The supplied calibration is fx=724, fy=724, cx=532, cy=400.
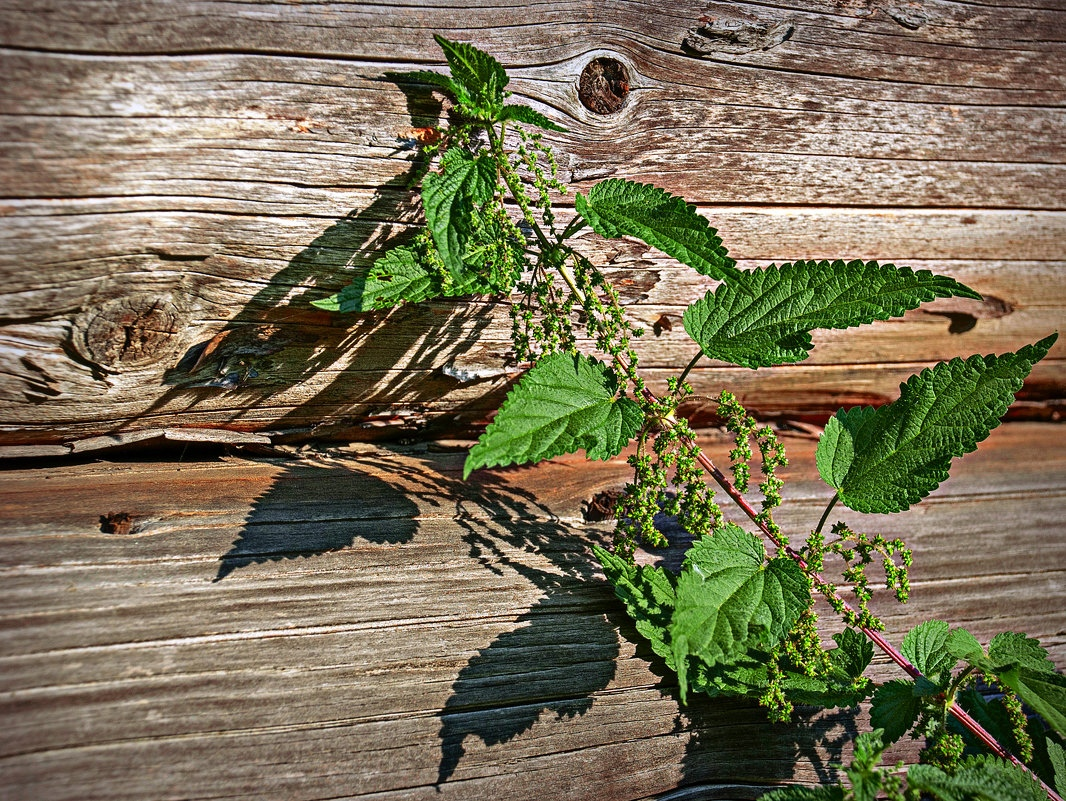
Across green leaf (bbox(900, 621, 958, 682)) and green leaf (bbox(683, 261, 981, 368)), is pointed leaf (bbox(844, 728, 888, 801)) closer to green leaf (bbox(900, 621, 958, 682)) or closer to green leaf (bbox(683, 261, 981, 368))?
green leaf (bbox(900, 621, 958, 682))

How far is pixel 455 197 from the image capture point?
1679mm

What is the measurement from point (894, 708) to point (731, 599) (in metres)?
0.54

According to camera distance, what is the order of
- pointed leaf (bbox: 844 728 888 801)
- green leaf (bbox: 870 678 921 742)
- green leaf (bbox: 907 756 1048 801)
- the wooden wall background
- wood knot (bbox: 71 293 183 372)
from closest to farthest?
pointed leaf (bbox: 844 728 888 801) < green leaf (bbox: 907 756 1048 801) < the wooden wall background < green leaf (bbox: 870 678 921 742) < wood knot (bbox: 71 293 183 372)

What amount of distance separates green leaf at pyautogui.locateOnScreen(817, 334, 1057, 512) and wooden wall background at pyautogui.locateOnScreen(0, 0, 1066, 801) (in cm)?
58

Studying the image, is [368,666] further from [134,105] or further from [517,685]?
[134,105]

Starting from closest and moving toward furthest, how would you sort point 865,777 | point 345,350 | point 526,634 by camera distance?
1. point 865,777
2. point 526,634
3. point 345,350

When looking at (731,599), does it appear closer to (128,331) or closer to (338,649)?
(338,649)

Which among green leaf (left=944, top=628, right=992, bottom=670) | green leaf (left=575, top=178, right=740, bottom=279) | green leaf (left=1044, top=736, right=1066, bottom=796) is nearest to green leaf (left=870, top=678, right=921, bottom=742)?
green leaf (left=944, top=628, right=992, bottom=670)

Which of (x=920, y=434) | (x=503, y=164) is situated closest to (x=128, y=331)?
(x=503, y=164)

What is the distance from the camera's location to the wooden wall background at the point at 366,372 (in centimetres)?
160

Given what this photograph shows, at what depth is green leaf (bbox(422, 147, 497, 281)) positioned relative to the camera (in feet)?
5.23

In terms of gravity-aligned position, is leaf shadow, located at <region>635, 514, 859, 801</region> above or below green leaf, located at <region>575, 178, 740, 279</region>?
below

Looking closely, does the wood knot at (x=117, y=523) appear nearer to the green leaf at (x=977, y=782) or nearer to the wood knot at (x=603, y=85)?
the wood knot at (x=603, y=85)

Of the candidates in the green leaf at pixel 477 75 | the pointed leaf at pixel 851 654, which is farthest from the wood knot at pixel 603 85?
the pointed leaf at pixel 851 654
